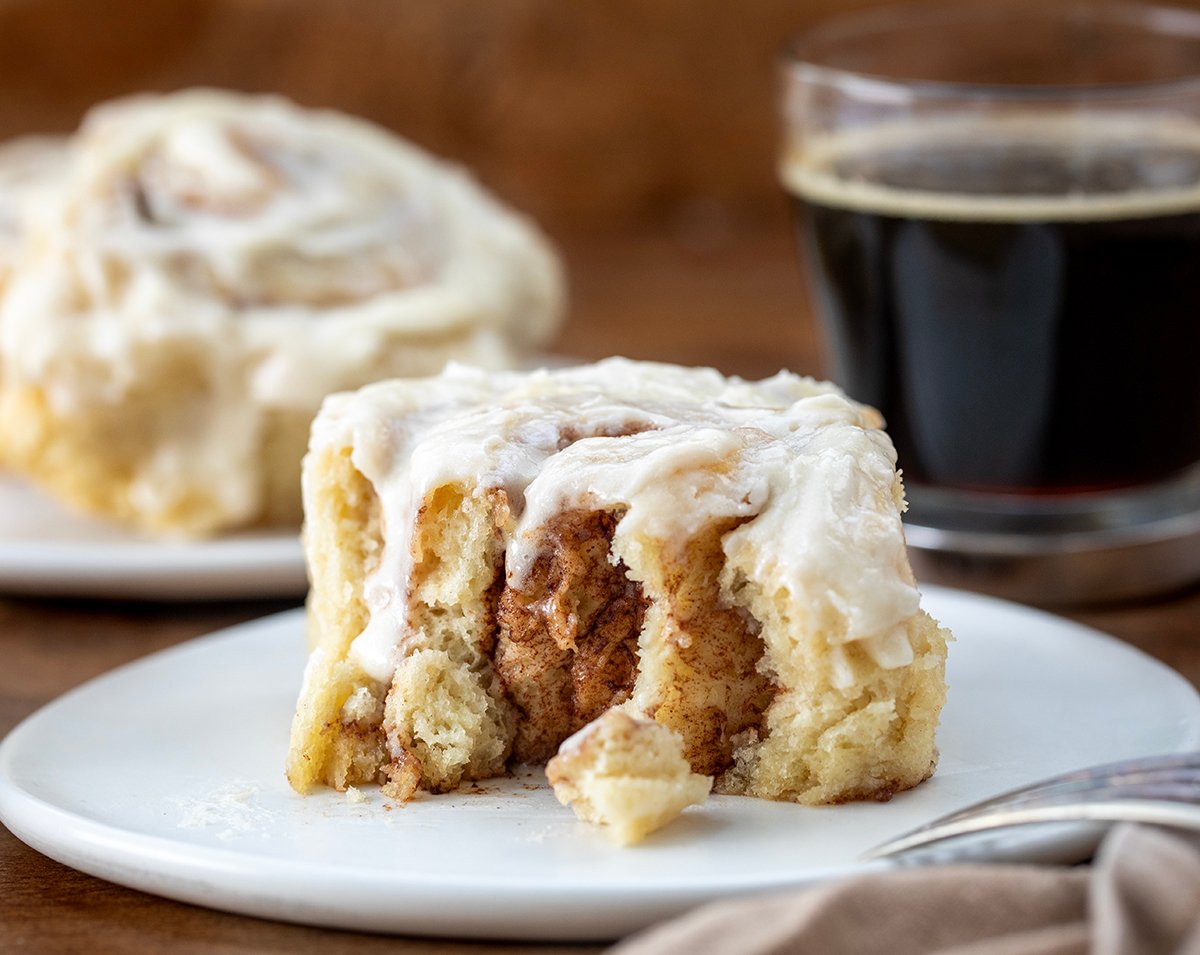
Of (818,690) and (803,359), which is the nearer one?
(818,690)

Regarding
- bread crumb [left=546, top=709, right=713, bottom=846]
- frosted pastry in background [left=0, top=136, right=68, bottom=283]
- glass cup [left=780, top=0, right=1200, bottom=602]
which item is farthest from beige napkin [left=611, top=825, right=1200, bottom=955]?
frosted pastry in background [left=0, top=136, right=68, bottom=283]

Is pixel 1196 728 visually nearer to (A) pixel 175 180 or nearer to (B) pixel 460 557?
(B) pixel 460 557

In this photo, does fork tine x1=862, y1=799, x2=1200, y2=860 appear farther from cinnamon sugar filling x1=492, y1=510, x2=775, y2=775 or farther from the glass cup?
the glass cup

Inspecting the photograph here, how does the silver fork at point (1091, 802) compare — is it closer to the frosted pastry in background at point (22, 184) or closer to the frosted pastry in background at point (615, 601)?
the frosted pastry in background at point (615, 601)

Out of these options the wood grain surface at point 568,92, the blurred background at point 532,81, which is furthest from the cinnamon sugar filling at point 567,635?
the blurred background at point 532,81

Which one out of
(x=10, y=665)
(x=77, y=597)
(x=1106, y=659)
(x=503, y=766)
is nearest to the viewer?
(x=503, y=766)

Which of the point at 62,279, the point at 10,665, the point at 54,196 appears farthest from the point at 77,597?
the point at 54,196
